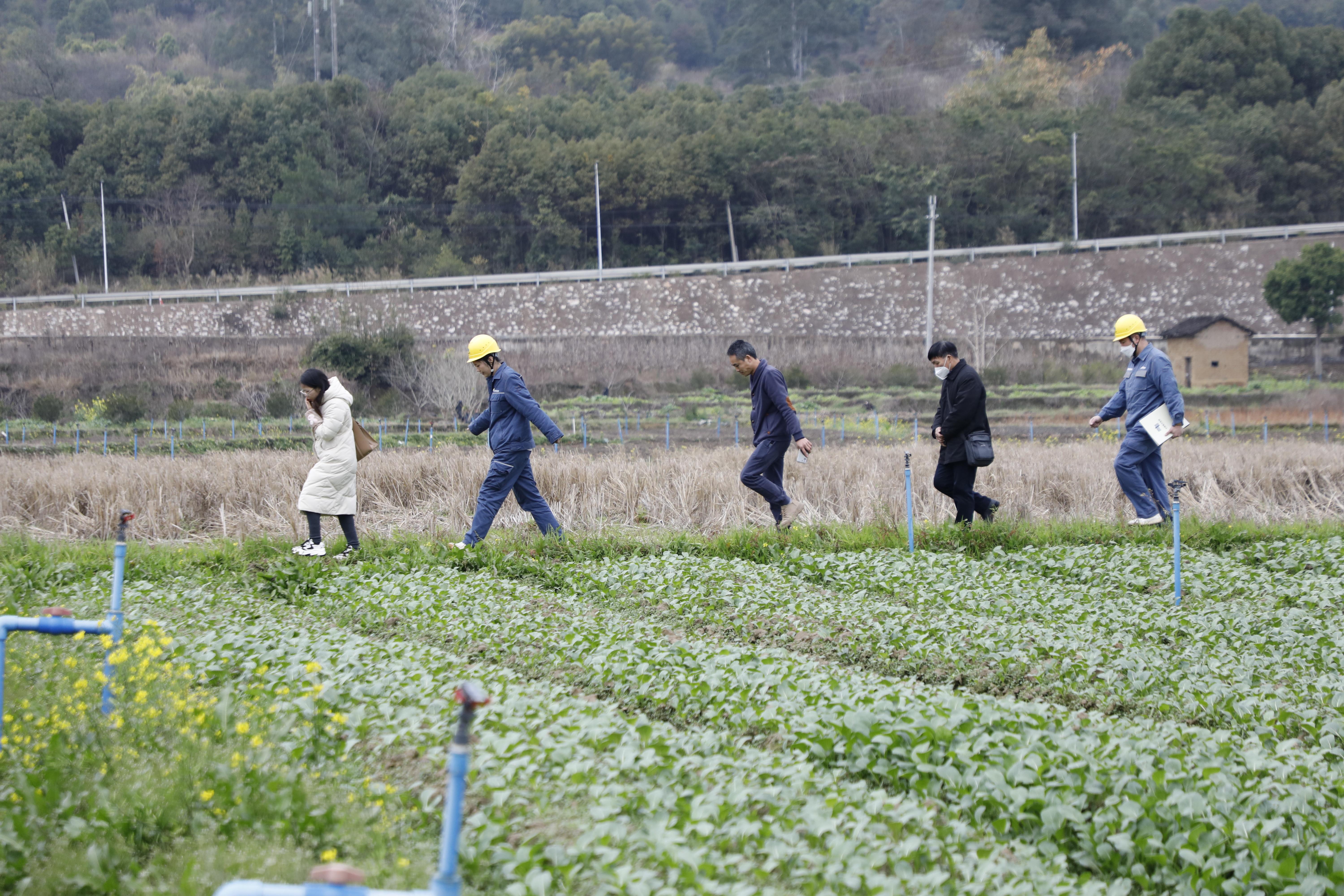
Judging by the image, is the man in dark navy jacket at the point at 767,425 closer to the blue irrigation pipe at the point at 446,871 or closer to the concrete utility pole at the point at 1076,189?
the blue irrigation pipe at the point at 446,871

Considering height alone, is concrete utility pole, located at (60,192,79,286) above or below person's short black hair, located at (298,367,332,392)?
above

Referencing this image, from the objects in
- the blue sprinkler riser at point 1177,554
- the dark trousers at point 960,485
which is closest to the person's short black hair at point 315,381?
the dark trousers at point 960,485

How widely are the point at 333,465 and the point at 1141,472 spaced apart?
305 inches

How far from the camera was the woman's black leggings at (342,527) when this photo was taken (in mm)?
9445

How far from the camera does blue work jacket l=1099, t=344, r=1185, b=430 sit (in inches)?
396

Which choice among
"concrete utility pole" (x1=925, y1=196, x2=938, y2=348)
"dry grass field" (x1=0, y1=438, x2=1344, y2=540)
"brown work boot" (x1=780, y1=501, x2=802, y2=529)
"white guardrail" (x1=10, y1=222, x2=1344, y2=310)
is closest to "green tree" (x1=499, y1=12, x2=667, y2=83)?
"white guardrail" (x1=10, y1=222, x2=1344, y2=310)

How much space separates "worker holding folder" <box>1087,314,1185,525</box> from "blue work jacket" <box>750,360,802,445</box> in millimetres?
2841

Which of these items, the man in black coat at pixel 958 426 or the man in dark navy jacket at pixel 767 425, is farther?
the man in dark navy jacket at pixel 767 425

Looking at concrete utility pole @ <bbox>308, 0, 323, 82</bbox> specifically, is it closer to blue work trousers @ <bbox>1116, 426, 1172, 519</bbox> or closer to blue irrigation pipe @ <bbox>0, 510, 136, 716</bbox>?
blue work trousers @ <bbox>1116, 426, 1172, 519</bbox>

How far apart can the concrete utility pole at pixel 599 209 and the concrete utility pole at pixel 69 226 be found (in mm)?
8237

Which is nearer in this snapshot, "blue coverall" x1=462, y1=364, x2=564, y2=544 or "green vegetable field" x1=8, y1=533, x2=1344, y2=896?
"green vegetable field" x1=8, y1=533, x2=1344, y2=896

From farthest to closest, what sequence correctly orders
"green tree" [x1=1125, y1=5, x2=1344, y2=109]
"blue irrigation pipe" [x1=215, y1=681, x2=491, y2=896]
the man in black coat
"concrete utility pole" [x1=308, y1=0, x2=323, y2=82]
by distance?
"concrete utility pole" [x1=308, y1=0, x2=323, y2=82] < "green tree" [x1=1125, y1=5, x2=1344, y2=109] < the man in black coat < "blue irrigation pipe" [x1=215, y1=681, x2=491, y2=896]

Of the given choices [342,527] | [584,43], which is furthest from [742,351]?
[584,43]

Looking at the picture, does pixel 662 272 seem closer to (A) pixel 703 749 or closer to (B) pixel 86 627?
(B) pixel 86 627
